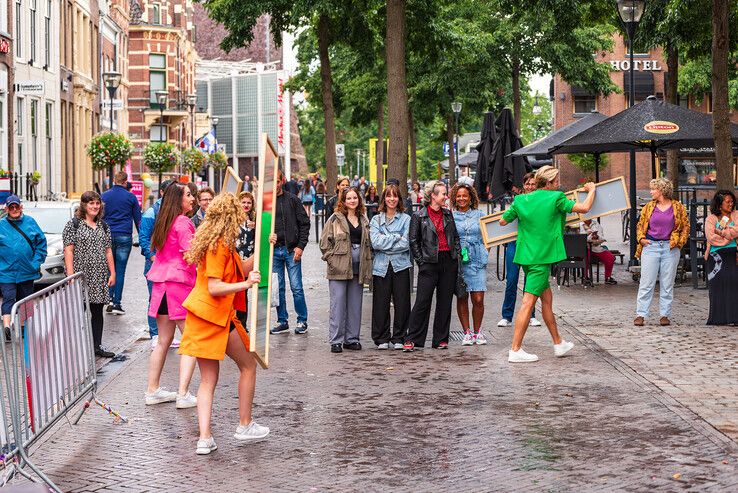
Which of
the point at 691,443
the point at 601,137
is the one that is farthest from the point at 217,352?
the point at 601,137

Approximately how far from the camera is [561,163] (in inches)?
2677

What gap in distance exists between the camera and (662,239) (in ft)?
45.9

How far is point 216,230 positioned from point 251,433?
4.79 ft

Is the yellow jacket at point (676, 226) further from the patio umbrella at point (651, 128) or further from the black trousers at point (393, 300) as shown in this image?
the patio umbrella at point (651, 128)

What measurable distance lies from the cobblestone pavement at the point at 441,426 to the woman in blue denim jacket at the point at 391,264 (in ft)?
1.35

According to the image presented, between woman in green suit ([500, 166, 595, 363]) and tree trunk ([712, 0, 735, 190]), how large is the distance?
5774 mm

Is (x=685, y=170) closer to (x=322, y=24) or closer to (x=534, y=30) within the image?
(x=534, y=30)

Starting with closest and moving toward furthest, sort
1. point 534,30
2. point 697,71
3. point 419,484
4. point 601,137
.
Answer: point 419,484 → point 601,137 → point 534,30 → point 697,71

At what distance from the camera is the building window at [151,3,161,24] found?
75438mm

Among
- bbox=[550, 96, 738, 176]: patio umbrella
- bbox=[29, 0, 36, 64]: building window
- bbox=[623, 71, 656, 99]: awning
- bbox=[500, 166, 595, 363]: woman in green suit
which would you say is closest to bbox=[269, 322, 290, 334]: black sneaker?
bbox=[500, 166, 595, 363]: woman in green suit

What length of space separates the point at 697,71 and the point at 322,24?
1279 inches

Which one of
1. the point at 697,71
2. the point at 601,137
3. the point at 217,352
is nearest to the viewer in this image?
the point at 217,352

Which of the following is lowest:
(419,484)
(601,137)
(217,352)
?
(419,484)

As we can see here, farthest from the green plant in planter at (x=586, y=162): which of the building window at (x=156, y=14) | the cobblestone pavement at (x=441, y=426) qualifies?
the cobblestone pavement at (x=441, y=426)
